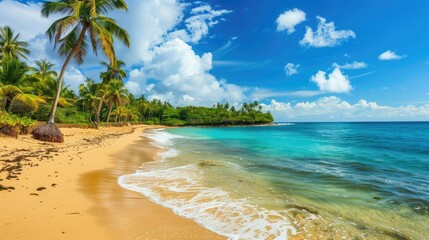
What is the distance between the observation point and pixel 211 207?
6.14 meters

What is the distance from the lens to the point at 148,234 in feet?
14.2

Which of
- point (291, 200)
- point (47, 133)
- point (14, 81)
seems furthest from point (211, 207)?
point (14, 81)

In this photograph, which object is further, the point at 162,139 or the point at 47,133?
the point at 162,139

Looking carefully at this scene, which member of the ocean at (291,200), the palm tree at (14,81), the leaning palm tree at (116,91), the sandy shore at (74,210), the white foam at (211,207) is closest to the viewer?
the sandy shore at (74,210)

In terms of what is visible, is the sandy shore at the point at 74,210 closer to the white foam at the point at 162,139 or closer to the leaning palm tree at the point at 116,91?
the white foam at the point at 162,139

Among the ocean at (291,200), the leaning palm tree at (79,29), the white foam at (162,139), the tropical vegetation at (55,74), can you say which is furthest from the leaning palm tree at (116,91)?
the ocean at (291,200)

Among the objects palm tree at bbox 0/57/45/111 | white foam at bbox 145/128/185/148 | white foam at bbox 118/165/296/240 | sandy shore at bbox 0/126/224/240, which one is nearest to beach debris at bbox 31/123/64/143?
sandy shore at bbox 0/126/224/240

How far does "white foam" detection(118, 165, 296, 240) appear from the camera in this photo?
493 centimetres

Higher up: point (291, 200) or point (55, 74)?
point (55, 74)

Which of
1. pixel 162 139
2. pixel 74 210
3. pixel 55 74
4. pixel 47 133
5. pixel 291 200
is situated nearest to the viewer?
pixel 74 210

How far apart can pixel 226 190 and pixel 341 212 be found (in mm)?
3245

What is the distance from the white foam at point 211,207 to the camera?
4930 millimetres

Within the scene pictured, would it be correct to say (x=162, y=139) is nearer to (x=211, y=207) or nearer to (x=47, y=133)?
(x=47, y=133)

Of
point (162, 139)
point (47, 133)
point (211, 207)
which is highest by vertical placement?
point (47, 133)
